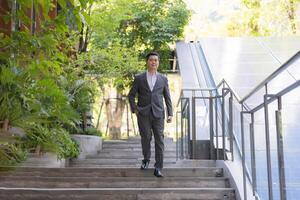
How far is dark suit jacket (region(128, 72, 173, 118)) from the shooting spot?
214 inches

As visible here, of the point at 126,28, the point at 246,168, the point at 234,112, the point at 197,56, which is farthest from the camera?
the point at 126,28

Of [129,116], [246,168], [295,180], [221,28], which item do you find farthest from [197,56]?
[295,180]

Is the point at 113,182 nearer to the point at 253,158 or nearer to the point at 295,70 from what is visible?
the point at 253,158

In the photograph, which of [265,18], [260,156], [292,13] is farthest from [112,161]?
[292,13]

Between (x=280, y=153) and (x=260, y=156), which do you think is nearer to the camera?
(x=280, y=153)

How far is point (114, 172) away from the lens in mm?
5613

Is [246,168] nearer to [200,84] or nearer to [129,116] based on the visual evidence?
[200,84]

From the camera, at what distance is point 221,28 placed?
2036 cm

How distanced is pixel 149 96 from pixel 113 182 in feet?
3.74

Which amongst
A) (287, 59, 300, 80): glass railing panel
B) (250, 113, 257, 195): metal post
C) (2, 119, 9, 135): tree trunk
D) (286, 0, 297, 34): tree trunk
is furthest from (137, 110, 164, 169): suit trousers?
(286, 0, 297, 34): tree trunk

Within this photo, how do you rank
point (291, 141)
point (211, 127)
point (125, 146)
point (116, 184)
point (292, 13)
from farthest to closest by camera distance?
1. point (292, 13)
2. point (125, 146)
3. point (211, 127)
4. point (116, 184)
5. point (291, 141)

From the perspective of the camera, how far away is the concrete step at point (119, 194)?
15.5 ft

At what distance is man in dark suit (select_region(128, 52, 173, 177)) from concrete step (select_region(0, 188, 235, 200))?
0.61 metres

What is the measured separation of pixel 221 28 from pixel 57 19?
59.7 ft
